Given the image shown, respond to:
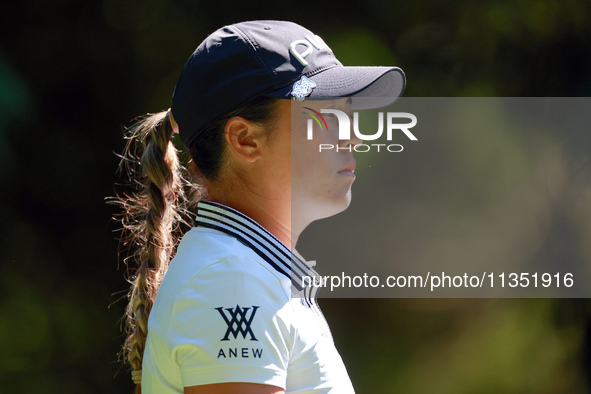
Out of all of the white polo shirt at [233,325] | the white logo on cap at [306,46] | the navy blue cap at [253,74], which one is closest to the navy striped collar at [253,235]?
the white polo shirt at [233,325]

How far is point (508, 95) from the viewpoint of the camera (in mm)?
2023

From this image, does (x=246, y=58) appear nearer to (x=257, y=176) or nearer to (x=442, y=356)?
(x=257, y=176)

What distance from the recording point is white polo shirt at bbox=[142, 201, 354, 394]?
78cm

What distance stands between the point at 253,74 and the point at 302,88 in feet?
0.26

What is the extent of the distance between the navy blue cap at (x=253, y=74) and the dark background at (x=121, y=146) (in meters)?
0.95

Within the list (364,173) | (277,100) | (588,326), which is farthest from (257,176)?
(588,326)

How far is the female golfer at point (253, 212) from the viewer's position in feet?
2.58

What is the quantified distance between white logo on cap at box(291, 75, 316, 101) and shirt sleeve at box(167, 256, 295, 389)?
0.91 ft

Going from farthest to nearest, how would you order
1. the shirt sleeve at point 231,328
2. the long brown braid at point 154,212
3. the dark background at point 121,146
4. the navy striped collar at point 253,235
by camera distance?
the dark background at point 121,146
the long brown braid at point 154,212
the navy striped collar at point 253,235
the shirt sleeve at point 231,328

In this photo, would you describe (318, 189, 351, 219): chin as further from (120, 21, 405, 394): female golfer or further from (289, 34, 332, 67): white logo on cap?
(289, 34, 332, 67): white logo on cap

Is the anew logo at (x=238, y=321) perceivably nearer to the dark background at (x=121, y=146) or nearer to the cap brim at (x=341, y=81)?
the cap brim at (x=341, y=81)

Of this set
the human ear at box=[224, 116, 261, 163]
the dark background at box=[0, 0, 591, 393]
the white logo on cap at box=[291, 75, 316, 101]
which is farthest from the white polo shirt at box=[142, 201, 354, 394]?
the dark background at box=[0, 0, 591, 393]

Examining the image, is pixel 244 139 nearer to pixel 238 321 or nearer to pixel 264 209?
pixel 264 209

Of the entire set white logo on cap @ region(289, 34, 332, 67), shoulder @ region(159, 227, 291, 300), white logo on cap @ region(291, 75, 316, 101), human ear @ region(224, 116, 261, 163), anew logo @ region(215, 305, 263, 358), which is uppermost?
white logo on cap @ region(289, 34, 332, 67)
